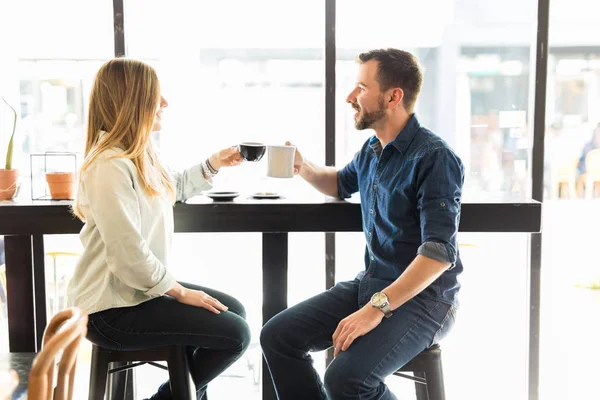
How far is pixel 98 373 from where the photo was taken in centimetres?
170

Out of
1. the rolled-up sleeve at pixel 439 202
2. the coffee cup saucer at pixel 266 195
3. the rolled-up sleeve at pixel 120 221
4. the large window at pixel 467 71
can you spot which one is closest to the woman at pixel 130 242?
the rolled-up sleeve at pixel 120 221

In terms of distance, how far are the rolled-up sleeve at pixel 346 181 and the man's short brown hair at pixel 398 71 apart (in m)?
0.33

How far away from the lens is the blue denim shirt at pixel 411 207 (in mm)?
1687

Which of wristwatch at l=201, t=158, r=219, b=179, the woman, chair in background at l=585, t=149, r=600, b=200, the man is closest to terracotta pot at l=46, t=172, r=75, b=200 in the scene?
the woman

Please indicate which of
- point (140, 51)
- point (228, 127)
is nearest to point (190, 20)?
point (140, 51)

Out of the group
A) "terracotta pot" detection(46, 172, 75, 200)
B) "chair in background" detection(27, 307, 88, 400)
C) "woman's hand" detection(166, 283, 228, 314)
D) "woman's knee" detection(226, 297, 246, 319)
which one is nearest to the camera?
"chair in background" detection(27, 307, 88, 400)

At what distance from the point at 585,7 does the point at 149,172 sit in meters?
1.90

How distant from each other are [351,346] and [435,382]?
0.26 meters

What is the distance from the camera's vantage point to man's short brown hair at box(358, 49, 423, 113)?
6.25ft

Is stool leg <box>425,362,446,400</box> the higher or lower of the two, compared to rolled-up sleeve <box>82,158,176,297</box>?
lower

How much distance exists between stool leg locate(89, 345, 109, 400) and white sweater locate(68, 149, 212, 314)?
0.12 m

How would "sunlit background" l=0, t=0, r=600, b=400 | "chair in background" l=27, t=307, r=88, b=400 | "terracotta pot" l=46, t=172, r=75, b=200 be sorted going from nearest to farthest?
"chair in background" l=27, t=307, r=88, b=400
"terracotta pot" l=46, t=172, r=75, b=200
"sunlit background" l=0, t=0, r=600, b=400

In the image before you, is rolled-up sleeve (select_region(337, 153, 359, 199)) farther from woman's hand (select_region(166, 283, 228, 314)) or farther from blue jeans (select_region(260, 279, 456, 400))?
woman's hand (select_region(166, 283, 228, 314))

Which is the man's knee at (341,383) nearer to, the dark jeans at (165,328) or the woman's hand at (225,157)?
the dark jeans at (165,328)
